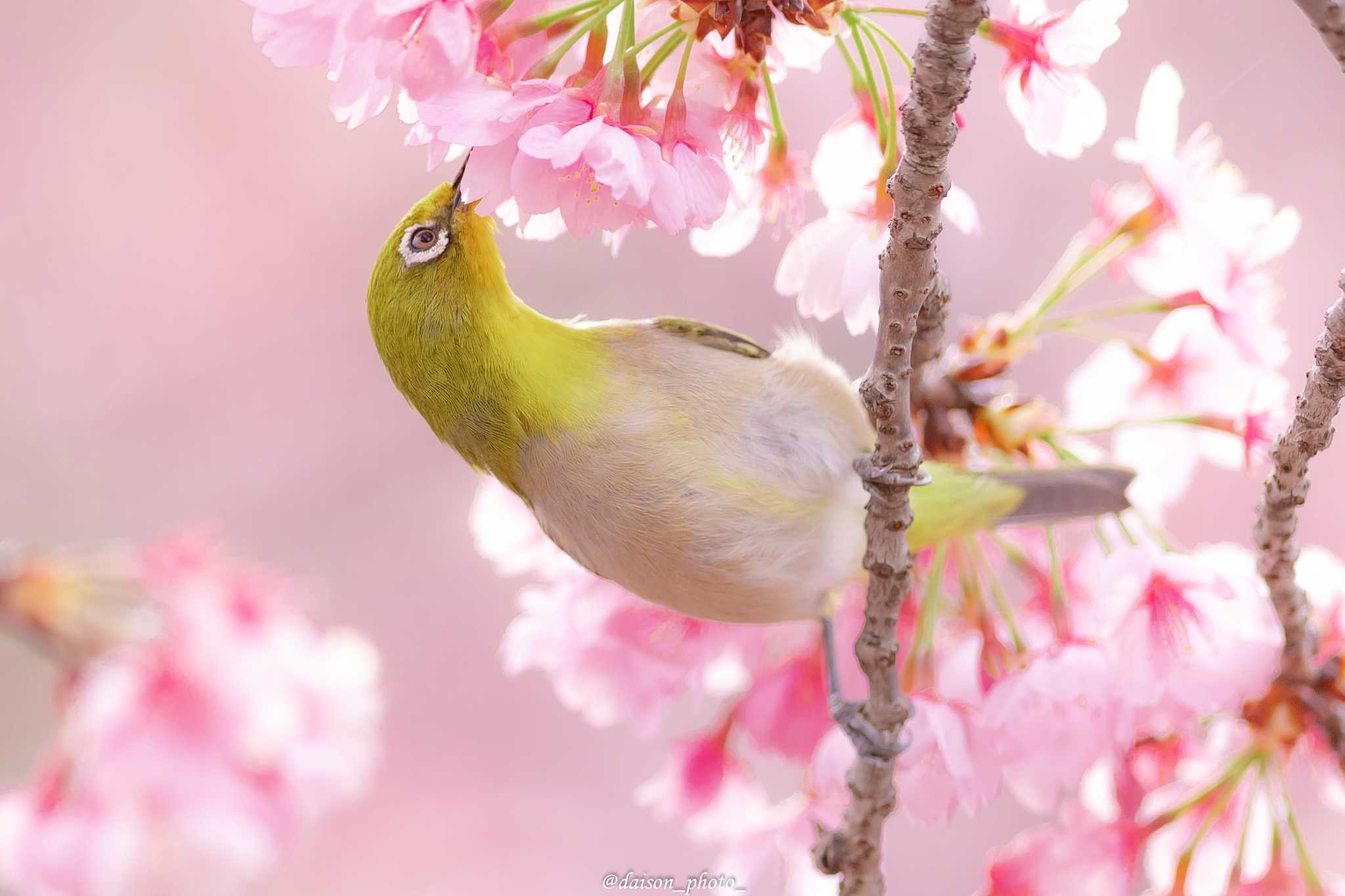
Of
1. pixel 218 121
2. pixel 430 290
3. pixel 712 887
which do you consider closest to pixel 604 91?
pixel 430 290

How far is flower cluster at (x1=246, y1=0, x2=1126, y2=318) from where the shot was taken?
58 cm

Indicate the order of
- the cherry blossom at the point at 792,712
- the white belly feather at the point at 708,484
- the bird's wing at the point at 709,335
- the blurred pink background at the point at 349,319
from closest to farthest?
the white belly feather at the point at 708,484 → the bird's wing at the point at 709,335 → the cherry blossom at the point at 792,712 → the blurred pink background at the point at 349,319

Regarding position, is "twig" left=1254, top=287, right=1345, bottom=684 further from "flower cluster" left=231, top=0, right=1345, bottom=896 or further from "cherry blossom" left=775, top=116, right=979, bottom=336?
"cherry blossom" left=775, top=116, right=979, bottom=336

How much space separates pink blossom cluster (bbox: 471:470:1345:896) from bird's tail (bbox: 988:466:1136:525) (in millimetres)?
35

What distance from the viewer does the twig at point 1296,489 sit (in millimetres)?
689

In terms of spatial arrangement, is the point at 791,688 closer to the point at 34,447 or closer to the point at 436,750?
the point at 436,750

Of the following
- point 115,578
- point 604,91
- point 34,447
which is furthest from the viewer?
point 34,447

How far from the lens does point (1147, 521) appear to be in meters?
0.97

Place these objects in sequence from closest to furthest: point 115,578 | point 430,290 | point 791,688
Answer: point 430,290 → point 115,578 → point 791,688

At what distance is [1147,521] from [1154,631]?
160 millimetres

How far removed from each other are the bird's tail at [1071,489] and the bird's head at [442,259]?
441 mm

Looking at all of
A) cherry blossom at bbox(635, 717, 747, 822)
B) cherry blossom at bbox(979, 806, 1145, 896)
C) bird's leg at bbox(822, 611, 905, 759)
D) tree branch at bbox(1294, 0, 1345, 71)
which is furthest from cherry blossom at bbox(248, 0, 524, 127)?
cherry blossom at bbox(979, 806, 1145, 896)

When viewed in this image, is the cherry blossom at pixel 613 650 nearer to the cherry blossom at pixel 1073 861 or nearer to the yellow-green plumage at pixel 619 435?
the yellow-green plumage at pixel 619 435

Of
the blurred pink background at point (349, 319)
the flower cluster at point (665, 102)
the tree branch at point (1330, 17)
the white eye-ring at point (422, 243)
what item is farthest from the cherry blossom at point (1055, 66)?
the blurred pink background at point (349, 319)
